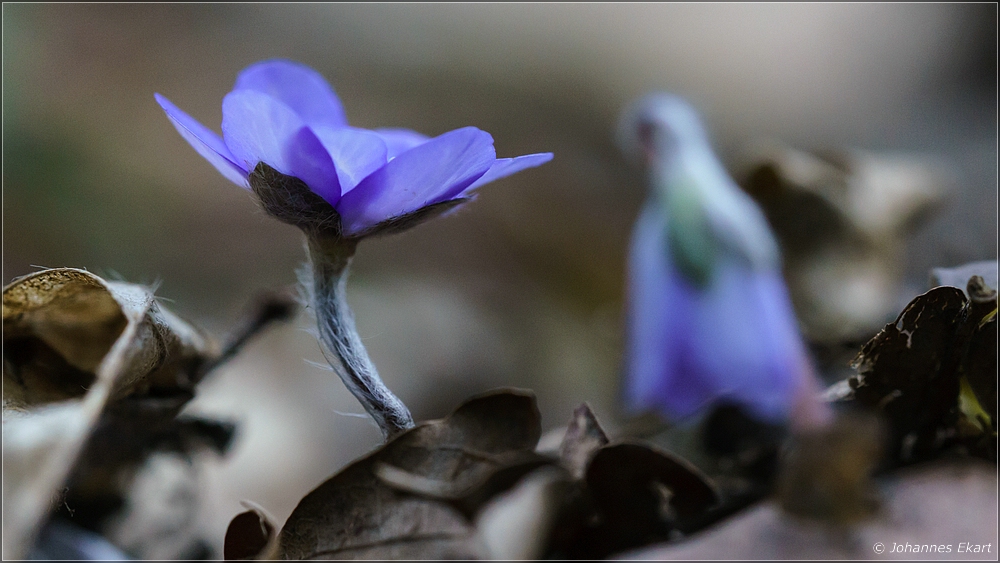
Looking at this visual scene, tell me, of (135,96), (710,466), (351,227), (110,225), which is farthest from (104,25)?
(710,466)

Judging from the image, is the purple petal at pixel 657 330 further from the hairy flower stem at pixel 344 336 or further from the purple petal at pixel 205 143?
the purple petal at pixel 205 143

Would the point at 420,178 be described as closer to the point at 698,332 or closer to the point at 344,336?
the point at 344,336

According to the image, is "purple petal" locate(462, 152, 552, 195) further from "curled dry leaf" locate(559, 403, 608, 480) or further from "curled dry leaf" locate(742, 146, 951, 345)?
"curled dry leaf" locate(742, 146, 951, 345)

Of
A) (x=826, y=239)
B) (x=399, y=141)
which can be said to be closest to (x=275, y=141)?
(x=399, y=141)

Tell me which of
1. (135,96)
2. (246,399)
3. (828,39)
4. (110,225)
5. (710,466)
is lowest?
(246,399)

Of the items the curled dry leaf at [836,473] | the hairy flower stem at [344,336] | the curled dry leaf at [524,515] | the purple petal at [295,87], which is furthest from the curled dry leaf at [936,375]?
the purple petal at [295,87]

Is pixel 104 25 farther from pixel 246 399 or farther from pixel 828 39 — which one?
pixel 828 39

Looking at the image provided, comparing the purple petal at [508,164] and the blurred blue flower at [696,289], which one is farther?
the blurred blue flower at [696,289]
